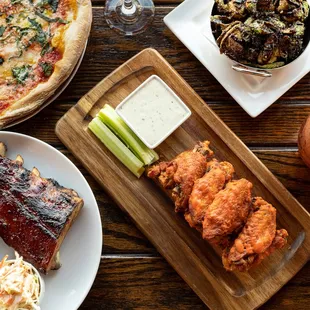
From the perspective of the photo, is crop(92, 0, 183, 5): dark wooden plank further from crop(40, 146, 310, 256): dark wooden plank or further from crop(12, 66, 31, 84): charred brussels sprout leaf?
crop(40, 146, 310, 256): dark wooden plank

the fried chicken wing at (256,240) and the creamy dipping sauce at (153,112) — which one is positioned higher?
the creamy dipping sauce at (153,112)

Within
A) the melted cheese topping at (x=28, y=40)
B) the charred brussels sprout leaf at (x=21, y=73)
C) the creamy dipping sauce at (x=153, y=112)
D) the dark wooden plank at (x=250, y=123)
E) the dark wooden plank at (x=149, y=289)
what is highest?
the melted cheese topping at (x=28, y=40)

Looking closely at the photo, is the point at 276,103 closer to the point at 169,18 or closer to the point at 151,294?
the point at 169,18

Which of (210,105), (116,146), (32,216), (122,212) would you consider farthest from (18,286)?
(210,105)

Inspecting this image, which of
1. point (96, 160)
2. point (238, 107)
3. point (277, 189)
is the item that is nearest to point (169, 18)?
point (238, 107)

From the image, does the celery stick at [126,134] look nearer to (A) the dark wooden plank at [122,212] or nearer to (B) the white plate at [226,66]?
(A) the dark wooden plank at [122,212]

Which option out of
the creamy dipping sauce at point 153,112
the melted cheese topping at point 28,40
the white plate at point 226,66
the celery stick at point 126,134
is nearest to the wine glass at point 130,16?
the white plate at point 226,66
